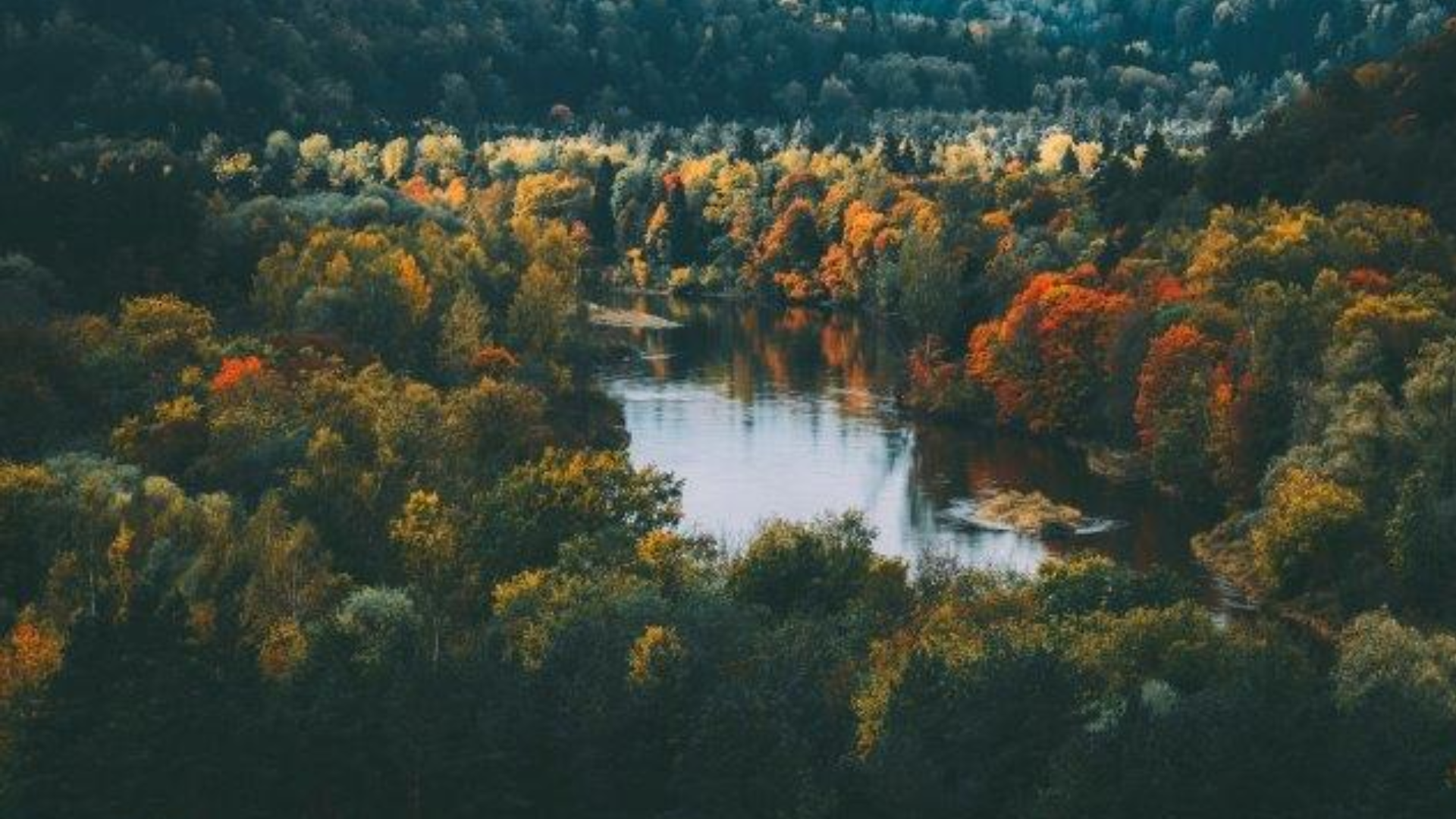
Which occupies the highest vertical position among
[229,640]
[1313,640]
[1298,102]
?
[1298,102]

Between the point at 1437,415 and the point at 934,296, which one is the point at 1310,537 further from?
the point at 934,296

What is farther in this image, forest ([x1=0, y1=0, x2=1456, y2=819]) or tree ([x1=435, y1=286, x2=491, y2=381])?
tree ([x1=435, y1=286, x2=491, y2=381])

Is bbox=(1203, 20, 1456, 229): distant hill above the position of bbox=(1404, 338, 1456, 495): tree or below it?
above

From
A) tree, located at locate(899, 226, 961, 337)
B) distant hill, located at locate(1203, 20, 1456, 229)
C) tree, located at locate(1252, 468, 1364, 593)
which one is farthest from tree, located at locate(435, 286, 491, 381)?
distant hill, located at locate(1203, 20, 1456, 229)

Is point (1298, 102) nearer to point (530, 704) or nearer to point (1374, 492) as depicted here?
point (1374, 492)

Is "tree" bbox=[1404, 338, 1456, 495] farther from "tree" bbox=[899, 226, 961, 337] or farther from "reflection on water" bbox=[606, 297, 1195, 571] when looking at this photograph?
"tree" bbox=[899, 226, 961, 337]

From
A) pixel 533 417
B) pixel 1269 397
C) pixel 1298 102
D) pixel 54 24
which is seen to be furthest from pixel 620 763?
pixel 54 24

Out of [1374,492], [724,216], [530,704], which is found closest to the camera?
[530,704]
